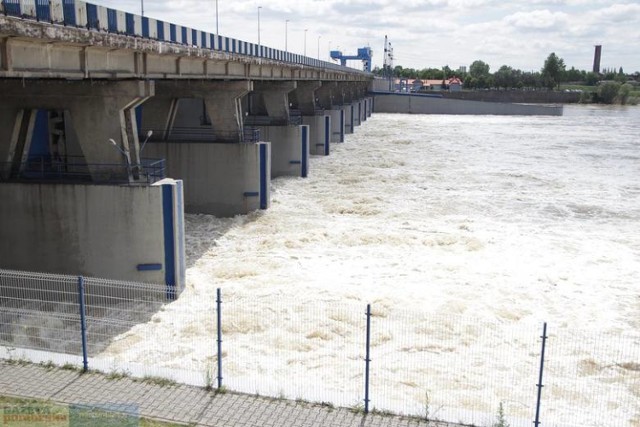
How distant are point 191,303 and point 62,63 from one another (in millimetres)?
7230

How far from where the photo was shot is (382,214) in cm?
3112

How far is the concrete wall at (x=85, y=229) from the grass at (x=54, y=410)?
8.58 m

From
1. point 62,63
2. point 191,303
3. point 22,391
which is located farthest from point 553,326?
point 62,63

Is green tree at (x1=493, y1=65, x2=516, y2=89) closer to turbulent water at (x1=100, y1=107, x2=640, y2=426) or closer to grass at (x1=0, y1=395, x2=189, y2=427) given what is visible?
turbulent water at (x1=100, y1=107, x2=640, y2=426)

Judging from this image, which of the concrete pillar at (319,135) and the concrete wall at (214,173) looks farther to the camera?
the concrete pillar at (319,135)

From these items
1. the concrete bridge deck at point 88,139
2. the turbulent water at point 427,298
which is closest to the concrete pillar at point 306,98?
the turbulent water at point 427,298

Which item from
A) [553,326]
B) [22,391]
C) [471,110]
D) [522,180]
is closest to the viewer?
[22,391]

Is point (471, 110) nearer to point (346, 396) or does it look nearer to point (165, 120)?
point (165, 120)

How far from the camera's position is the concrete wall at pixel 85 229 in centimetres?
1866

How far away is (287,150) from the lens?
42.4 meters

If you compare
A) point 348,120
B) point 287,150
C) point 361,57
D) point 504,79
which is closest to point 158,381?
point 287,150

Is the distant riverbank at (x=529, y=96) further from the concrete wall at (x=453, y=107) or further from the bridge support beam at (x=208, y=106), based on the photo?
the bridge support beam at (x=208, y=106)

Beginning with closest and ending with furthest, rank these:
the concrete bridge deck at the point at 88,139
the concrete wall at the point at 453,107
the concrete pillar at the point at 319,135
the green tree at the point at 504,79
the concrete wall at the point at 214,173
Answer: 1. the concrete bridge deck at the point at 88,139
2. the concrete wall at the point at 214,173
3. the concrete pillar at the point at 319,135
4. the concrete wall at the point at 453,107
5. the green tree at the point at 504,79

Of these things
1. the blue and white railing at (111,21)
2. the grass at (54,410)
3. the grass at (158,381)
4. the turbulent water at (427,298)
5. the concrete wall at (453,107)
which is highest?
the blue and white railing at (111,21)
